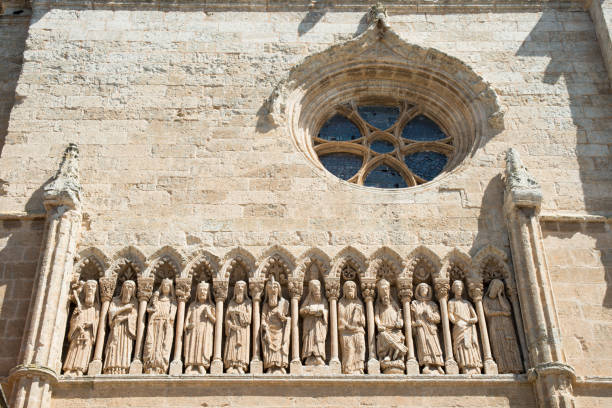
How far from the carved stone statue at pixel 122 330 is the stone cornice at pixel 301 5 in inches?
176

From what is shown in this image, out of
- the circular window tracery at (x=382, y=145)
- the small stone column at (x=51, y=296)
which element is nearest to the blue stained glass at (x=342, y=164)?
the circular window tracery at (x=382, y=145)

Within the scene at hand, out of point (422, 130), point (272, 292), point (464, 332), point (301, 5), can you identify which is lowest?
point (464, 332)

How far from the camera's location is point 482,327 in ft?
33.5

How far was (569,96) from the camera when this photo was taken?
40.7ft

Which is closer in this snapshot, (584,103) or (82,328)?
(82,328)

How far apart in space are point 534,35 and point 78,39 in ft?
19.7

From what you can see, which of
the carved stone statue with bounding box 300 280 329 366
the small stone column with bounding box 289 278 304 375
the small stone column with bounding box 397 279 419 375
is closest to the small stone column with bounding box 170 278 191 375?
the small stone column with bounding box 289 278 304 375

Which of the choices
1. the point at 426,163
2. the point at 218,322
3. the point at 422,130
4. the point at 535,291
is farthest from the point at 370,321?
the point at 422,130

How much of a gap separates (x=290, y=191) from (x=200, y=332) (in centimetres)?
209

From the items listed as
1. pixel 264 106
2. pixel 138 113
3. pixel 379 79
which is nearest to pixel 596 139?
pixel 379 79

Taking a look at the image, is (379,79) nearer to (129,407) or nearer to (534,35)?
(534,35)

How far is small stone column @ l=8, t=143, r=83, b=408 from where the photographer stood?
9422 millimetres

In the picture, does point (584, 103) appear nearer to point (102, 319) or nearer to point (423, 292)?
point (423, 292)

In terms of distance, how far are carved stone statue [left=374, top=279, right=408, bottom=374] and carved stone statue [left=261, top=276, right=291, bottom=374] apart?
94 centimetres
